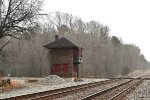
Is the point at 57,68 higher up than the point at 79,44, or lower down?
lower down

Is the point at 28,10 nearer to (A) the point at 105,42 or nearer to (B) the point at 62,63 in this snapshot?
(B) the point at 62,63

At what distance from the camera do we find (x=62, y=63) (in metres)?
53.9

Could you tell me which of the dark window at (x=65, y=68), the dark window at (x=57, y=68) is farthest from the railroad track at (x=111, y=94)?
the dark window at (x=57, y=68)

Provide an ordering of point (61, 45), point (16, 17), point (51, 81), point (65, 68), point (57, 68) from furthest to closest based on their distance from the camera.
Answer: point (61, 45) < point (57, 68) < point (65, 68) < point (51, 81) < point (16, 17)

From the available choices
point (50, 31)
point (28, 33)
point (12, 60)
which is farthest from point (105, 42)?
point (28, 33)

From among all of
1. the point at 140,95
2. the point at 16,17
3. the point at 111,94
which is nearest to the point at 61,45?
the point at 16,17

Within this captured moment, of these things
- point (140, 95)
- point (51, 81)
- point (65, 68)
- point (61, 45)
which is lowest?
point (140, 95)

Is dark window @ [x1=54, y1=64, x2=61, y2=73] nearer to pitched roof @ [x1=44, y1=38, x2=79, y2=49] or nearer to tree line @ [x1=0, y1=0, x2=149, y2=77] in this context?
pitched roof @ [x1=44, y1=38, x2=79, y2=49]

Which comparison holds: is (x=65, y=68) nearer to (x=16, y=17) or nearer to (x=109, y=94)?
(x=16, y=17)

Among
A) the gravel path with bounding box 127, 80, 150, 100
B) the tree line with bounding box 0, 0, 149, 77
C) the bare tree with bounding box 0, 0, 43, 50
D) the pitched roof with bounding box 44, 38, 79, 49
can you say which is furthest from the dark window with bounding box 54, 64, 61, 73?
the gravel path with bounding box 127, 80, 150, 100

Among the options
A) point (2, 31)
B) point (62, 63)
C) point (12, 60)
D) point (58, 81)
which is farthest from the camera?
point (12, 60)

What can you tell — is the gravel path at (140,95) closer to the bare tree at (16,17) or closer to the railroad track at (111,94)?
the railroad track at (111,94)

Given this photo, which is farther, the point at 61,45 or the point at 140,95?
the point at 61,45

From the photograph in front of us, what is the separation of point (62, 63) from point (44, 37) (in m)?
35.2
